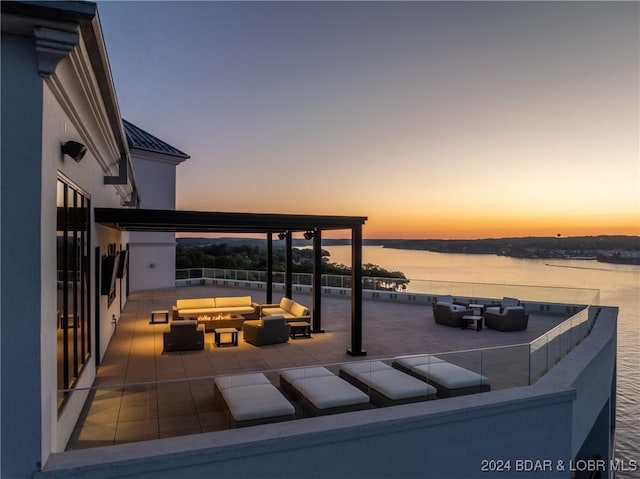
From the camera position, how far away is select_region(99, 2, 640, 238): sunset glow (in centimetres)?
1254

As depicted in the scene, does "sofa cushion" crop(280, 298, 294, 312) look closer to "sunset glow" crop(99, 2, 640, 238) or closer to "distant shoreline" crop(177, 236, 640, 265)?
"sunset glow" crop(99, 2, 640, 238)

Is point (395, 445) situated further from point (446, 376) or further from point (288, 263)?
point (288, 263)

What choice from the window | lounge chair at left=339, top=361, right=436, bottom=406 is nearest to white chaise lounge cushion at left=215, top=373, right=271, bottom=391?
lounge chair at left=339, top=361, right=436, bottom=406

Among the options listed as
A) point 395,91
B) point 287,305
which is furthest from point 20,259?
point 395,91

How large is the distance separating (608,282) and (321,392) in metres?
30.6

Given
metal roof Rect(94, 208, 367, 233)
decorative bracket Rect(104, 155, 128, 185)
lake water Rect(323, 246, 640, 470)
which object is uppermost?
decorative bracket Rect(104, 155, 128, 185)

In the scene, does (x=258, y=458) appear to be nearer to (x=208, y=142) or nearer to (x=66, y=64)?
(x=66, y=64)

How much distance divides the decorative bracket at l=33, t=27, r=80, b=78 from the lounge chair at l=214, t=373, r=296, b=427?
393 cm

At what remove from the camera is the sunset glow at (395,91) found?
41.1 ft

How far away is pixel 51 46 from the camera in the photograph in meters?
3.42

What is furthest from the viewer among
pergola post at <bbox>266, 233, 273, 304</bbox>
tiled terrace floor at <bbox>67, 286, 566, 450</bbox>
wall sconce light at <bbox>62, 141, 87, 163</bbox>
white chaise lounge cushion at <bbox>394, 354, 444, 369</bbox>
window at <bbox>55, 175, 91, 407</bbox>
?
pergola post at <bbox>266, 233, 273, 304</bbox>

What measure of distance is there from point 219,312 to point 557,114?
1436cm

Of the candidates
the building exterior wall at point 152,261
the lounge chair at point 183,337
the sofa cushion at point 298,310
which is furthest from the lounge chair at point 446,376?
the building exterior wall at point 152,261

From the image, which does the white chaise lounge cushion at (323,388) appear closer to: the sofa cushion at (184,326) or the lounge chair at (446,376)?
the lounge chair at (446,376)
